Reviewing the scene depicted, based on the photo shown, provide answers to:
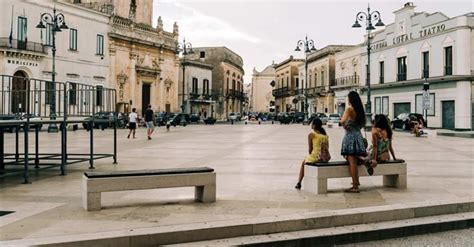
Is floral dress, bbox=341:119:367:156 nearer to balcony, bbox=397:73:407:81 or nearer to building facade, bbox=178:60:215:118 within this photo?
balcony, bbox=397:73:407:81

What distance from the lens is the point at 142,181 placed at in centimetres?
652

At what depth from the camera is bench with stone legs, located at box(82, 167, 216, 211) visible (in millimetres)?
6340

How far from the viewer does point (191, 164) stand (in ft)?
38.7

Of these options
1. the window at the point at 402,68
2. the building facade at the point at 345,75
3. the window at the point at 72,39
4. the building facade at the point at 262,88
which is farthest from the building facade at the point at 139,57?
the building facade at the point at 262,88

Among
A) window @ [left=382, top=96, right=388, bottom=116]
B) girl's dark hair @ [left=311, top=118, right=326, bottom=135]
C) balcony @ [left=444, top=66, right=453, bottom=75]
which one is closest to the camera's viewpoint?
girl's dark hair @ [left=311, top=118, right=326, bottom=135]

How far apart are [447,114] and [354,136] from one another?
104 ft

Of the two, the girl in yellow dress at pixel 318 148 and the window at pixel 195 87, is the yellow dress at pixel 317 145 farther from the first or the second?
the window at pixel 195 87

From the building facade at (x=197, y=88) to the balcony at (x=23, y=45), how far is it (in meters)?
27.4

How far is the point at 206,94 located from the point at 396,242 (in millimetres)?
62784

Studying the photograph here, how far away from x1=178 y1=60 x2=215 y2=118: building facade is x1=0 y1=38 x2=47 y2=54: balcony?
27410 mm

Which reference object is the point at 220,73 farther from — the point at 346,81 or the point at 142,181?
the point at 142,181

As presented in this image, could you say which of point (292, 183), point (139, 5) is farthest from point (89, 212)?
point (139, 5)

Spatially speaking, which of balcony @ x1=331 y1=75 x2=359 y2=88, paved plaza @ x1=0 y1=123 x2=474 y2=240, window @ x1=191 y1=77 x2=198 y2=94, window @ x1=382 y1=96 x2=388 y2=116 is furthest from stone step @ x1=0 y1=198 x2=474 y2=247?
window @ x1=191 y1=77 x2=198 y2=94

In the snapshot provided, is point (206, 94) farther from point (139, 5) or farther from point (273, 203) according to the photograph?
point (273, 203)
